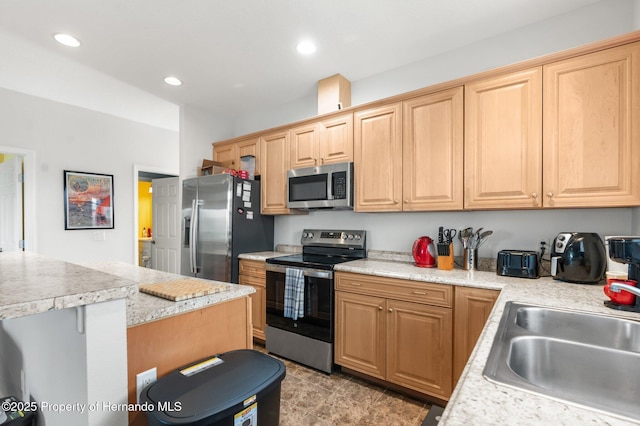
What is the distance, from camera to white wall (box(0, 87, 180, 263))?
3336 millimetres

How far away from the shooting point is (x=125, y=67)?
271cm

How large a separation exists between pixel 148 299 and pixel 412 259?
2095 mm

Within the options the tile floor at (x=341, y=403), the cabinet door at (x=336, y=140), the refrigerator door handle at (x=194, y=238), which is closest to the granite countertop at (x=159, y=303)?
the tile floor at (x=341, y=403)

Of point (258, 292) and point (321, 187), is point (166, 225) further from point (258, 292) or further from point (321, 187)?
point (321, 187)

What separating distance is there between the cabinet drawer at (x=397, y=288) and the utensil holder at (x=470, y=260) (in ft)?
1.24

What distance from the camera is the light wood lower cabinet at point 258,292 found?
290 cm

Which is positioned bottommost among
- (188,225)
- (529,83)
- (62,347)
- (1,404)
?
(1,404)

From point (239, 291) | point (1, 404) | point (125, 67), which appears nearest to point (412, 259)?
point (239, 291)

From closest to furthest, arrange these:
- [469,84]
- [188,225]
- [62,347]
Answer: [62,347] → [469,84] → [188,225]

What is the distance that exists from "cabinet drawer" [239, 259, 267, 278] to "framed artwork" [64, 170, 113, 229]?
89.4 inches

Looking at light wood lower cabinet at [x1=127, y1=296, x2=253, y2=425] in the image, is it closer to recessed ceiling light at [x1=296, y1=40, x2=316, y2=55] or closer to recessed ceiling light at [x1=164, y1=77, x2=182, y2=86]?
recessed ceiling light at [x1=296, y1=40, x2=316, y2=55]

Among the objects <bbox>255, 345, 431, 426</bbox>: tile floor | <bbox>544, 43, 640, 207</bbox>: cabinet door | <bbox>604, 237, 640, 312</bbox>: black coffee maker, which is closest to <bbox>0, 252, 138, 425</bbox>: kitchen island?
<bbox>255, 345, 431, 426</bbox>: tile floor

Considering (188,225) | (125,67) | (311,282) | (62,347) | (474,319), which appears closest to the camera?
(62,347)

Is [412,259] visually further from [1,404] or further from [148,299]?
[1,404]
